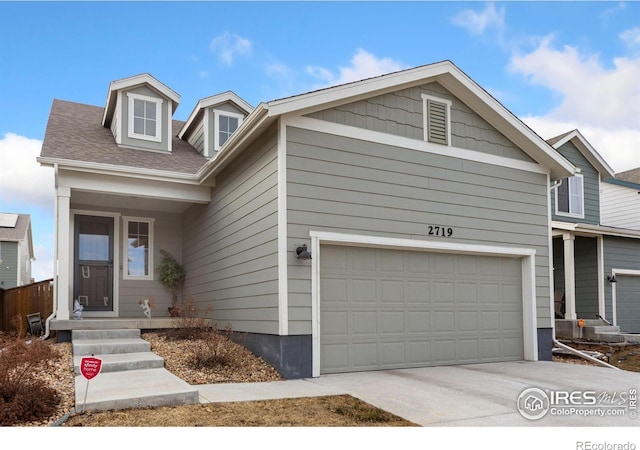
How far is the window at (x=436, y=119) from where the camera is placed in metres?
9.59

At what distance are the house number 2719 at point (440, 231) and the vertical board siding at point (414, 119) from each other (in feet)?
5.13

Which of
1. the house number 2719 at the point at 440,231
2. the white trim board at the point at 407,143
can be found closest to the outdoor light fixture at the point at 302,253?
the white trim board at the point at 407,143

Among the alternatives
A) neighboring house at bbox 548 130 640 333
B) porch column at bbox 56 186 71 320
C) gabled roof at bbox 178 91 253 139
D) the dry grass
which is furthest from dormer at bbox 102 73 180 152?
neighboring house at bbox 548 130 640 333

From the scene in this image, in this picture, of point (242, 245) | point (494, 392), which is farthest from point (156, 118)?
point (494, 392)

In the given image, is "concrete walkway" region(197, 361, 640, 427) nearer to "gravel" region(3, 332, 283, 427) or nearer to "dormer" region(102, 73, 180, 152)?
"gravel" region(3, 332, 283, 427)

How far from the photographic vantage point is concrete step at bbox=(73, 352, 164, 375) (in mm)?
7324

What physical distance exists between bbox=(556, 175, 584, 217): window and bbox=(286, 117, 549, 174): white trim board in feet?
19.6

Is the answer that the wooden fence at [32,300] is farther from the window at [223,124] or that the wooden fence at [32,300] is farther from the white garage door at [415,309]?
the white garage door at [415,309]

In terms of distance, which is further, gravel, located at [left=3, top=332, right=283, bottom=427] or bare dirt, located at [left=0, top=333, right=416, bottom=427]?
gravel, located at [left=3, top=332, right=283, bottom=427]
